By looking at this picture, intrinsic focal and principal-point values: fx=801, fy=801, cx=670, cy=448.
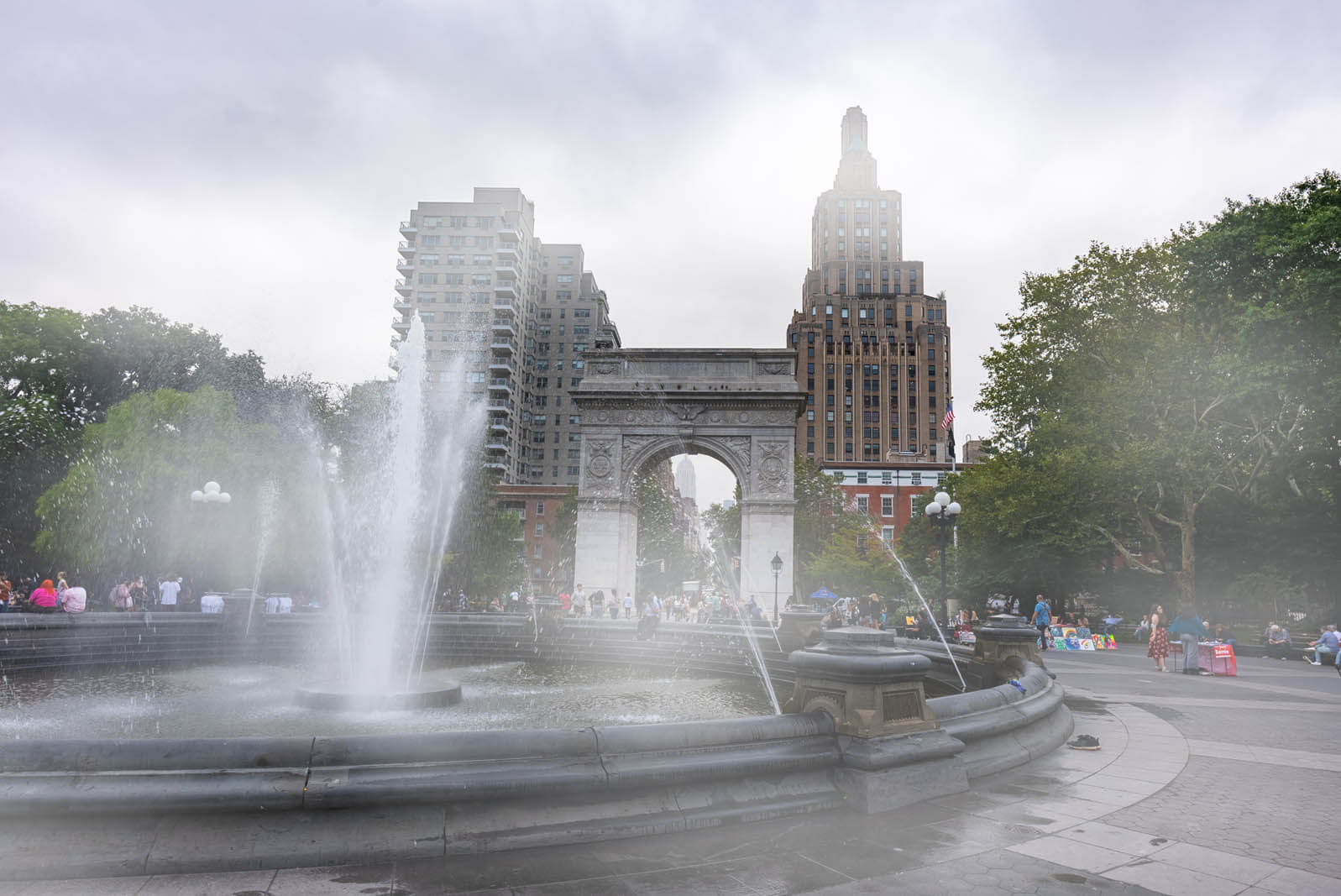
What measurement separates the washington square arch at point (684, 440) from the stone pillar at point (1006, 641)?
970 inches

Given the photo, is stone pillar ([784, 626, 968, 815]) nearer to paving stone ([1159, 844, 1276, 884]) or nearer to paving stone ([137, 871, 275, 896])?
paving stone ([1159, 844, 1276, 884])

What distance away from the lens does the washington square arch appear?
36875mm

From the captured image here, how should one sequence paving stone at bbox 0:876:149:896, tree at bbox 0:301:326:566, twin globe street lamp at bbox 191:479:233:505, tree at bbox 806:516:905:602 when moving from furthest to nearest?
tree at bbox 806:516:905:602
tree at bbox 0:301:326:566
twin globe street lamp at bbox 191:479:233:505
paving stone at bbox 0:876:149:896

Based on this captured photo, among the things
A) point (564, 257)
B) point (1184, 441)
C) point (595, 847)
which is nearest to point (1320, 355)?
point (1184, 441)

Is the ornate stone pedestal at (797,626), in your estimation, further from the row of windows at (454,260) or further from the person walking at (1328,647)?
the row of windows at (454,260)

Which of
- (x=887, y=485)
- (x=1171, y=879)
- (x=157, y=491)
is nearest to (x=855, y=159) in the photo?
(x=887, y=485)

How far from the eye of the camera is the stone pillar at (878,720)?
5.68 meters

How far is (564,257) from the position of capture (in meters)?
98.8

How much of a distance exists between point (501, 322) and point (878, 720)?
83171 mm

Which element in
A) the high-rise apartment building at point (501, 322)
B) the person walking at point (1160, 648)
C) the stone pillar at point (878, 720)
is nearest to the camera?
the stone pillar at point (878, 720)

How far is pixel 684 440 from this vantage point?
37906 mm

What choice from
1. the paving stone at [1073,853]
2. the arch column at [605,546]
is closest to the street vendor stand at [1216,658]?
the paving stone at [1073,853]

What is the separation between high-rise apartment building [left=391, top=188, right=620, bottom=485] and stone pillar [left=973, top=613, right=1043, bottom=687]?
223 ft

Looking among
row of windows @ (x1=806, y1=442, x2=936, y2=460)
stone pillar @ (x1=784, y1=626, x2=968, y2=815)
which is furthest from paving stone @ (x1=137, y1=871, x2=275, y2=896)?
row of windows @ (x1=806, y1=442, x2=936, y2=460)
